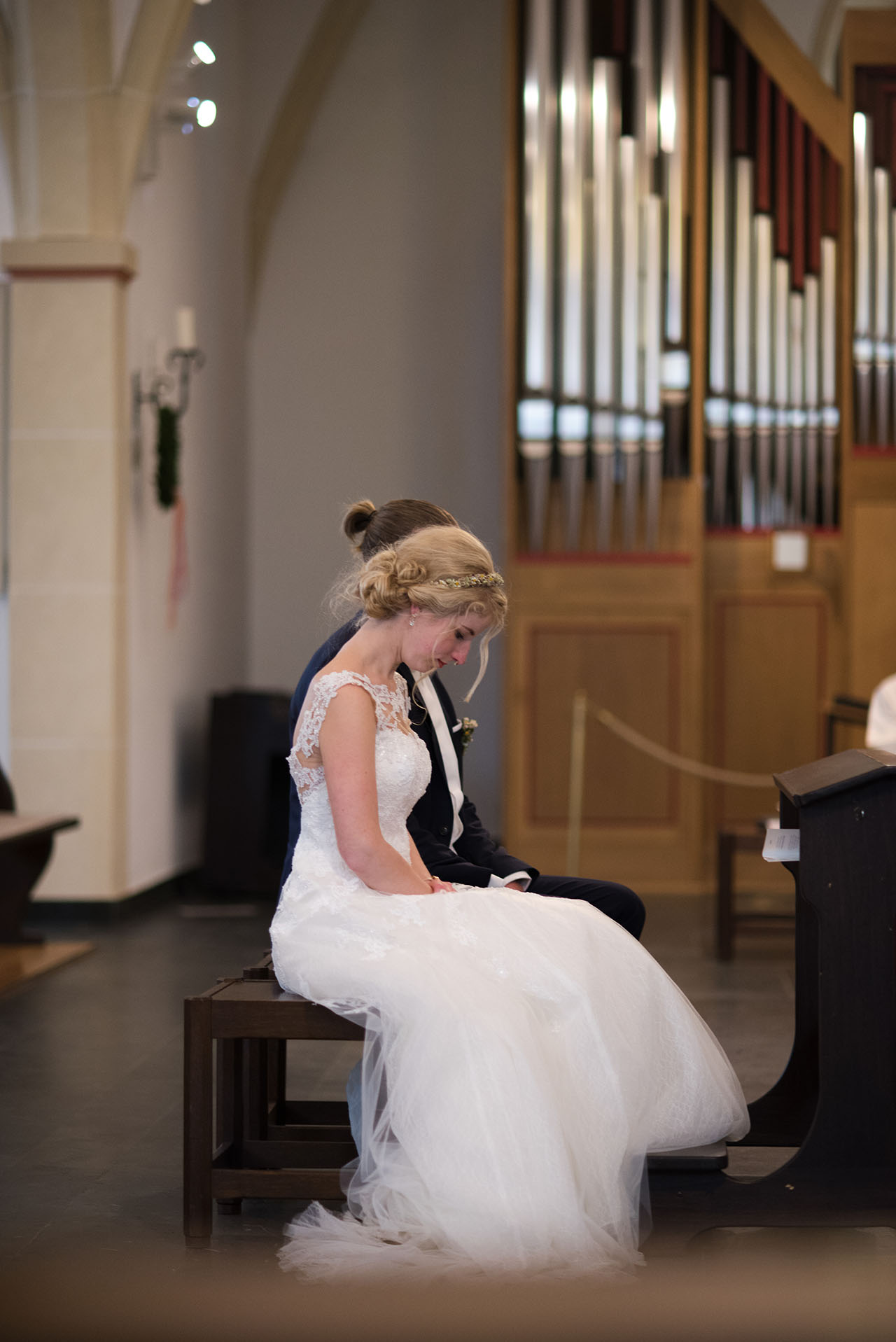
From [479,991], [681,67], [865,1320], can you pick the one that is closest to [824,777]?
[479,991]

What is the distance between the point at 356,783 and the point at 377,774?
0.33ft

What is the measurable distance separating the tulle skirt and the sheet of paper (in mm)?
344

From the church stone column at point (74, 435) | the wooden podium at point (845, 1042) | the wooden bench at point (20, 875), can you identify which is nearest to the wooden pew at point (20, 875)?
the wooden bench at point (20, 875)

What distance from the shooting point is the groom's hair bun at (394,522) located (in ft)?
9.82

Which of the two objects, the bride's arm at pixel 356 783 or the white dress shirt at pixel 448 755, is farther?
the white dress shirt at pixel 448 755

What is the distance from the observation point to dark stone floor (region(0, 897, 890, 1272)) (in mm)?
2697

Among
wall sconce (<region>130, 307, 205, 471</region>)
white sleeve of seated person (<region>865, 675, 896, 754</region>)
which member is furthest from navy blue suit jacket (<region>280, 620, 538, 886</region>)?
wall sconce (<region>130, 307, 205, 471</region>)

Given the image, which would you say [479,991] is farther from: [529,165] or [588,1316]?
[529,165]

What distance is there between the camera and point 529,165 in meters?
7.19

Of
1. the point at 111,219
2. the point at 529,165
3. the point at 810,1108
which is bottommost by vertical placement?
the point at 810,1108

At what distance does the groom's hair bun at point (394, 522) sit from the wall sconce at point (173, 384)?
342 centimetres

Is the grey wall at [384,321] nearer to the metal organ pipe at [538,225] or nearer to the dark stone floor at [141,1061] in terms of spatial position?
the metal organ pipe at [538,225]

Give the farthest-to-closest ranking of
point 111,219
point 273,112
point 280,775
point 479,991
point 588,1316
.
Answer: point 273,112 → point 280,775 → point 111,219 → point 479,991 → point 588,1316

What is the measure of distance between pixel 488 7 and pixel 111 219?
11.6ft
